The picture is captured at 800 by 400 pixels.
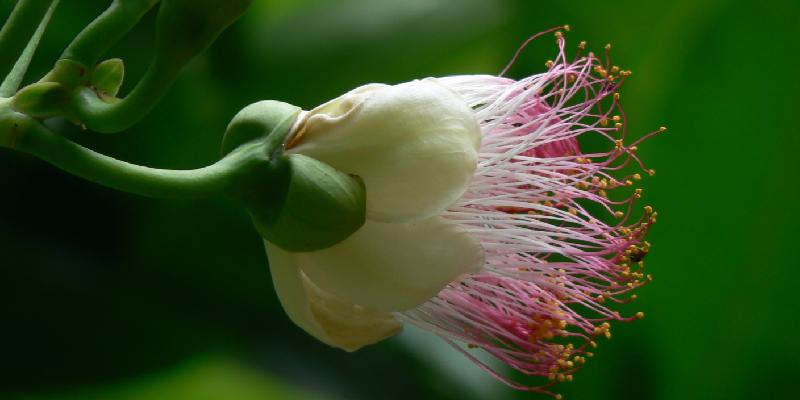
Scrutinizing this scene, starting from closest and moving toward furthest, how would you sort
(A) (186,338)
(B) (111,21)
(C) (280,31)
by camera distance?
(B) (111,21), (A) (186,338), (C) (280,31)

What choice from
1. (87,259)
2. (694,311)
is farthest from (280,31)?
(694,311)

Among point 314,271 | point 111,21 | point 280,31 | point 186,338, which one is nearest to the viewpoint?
point 111,21

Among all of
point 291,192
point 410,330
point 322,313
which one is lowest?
point 410,330

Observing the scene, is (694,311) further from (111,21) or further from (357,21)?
(111,21)

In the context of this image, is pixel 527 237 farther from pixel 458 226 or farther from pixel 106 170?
pixel 106 170

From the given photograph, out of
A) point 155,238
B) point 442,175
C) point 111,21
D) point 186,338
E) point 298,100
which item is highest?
point 111,21

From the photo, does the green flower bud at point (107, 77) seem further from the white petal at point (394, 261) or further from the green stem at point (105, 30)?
the white petal at point (394, 261)

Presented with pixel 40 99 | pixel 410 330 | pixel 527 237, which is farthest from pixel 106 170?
pixel 410 330
